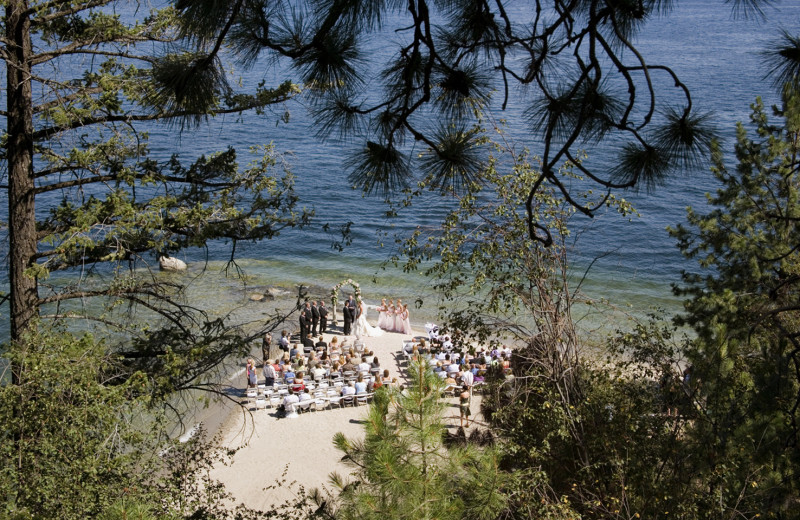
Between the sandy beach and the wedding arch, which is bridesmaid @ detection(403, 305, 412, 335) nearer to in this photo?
the wedding arch

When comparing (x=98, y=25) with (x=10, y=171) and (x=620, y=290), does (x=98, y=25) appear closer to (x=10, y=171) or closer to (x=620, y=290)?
(x=10, y=171)

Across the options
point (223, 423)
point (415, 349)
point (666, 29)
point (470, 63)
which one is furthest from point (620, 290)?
point (666, 29)

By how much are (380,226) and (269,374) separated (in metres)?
13.5

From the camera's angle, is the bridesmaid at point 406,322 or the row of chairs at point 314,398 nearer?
the row of chairs at point 314,398

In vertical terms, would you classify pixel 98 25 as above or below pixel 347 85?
above

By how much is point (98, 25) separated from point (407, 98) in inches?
231

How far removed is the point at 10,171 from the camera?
8.36 meters

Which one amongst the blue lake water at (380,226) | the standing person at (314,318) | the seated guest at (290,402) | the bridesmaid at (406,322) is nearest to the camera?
the seated guest at (290,402)

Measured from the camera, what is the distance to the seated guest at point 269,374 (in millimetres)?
17531

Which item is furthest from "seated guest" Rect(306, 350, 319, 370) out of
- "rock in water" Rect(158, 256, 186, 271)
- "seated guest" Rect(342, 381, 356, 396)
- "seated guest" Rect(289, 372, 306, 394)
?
"rock in water" Rect(158, 256, 186, 271)

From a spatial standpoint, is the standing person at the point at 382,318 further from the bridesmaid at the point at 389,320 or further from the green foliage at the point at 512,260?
the green foliage at the point at 512,260

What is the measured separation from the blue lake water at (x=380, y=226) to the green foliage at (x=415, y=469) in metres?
11.7

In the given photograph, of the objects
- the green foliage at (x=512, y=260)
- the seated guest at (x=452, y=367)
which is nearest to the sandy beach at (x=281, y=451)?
the seated guest at (x=452, y=367)

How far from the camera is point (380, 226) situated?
1188 inches
